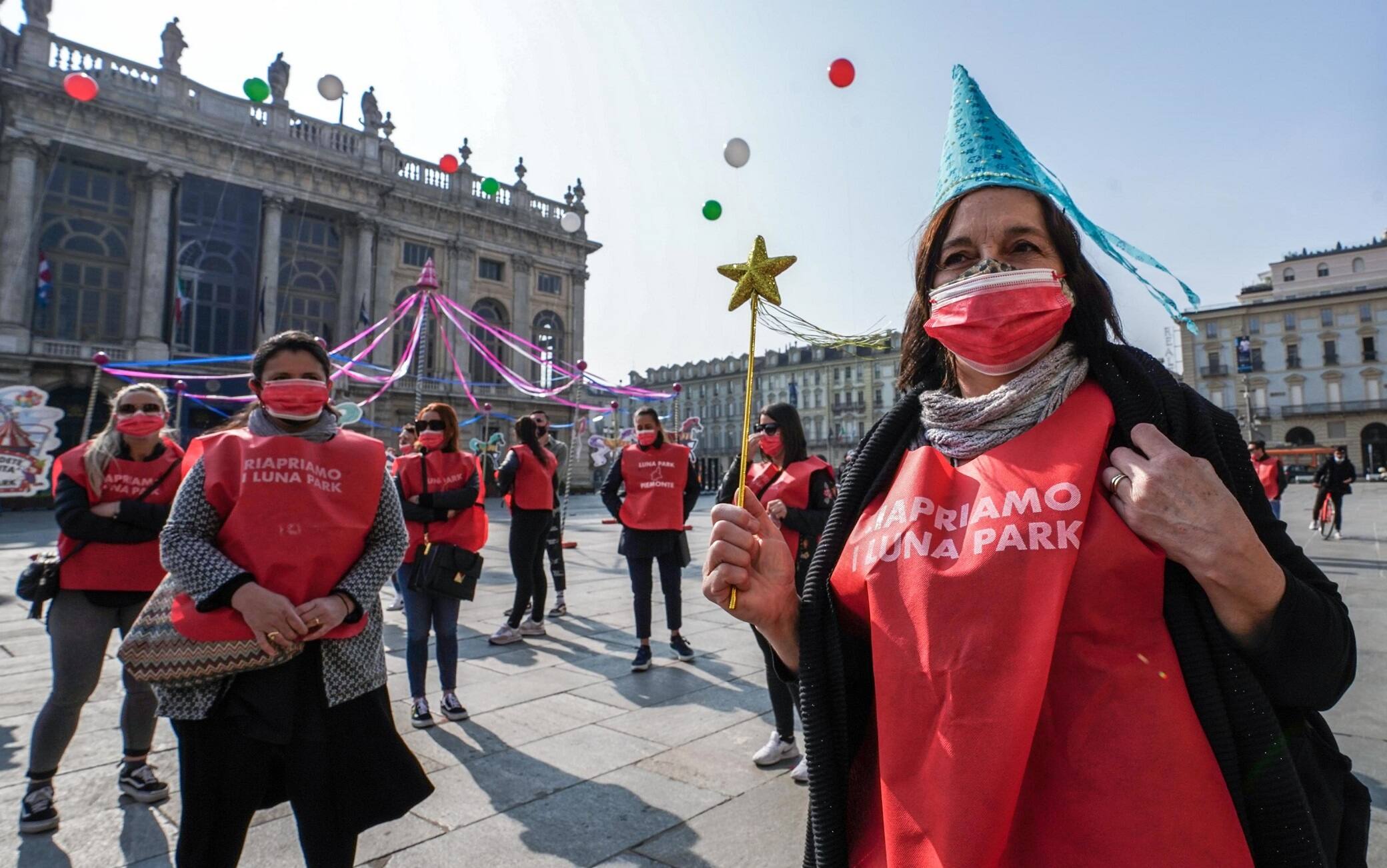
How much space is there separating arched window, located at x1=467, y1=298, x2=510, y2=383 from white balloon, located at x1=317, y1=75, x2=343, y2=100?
17.9 m

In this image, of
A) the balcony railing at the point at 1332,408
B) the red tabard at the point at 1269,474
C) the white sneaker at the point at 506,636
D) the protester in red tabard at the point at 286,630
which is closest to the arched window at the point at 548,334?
the red tabard at the point at 1269,474

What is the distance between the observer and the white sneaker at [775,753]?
3729 millimetres

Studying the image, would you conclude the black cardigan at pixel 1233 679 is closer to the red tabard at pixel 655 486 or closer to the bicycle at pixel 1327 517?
the red tabard at pixel 655 486

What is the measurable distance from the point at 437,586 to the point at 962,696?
3940 mm

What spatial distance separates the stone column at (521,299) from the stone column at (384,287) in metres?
5.48

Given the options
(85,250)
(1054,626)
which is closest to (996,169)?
(1054,626)

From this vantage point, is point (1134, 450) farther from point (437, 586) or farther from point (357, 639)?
point (437, 586)

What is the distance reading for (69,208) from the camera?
24734 millimetres

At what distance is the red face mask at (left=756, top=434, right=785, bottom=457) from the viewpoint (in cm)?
481

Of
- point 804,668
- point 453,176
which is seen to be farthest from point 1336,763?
point 453,176

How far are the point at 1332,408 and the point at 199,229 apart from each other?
2885 inches

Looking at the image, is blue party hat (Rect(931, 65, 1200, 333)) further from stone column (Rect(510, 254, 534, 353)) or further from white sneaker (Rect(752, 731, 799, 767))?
stone column (Rect(510, 254, 534, 353))

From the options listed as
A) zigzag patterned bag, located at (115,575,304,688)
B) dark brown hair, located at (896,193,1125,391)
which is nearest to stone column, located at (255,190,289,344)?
zigzag patterned bag, located at (115,575,304,688)

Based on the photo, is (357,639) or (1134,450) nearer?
(1134,450)
